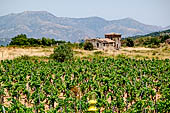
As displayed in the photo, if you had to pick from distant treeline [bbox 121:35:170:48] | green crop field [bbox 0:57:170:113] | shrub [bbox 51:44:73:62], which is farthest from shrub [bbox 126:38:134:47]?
green crop field [bbox 0:57:170:113]

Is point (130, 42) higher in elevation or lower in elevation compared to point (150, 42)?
higher

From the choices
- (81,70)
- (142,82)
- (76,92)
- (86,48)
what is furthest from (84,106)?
(86,48)

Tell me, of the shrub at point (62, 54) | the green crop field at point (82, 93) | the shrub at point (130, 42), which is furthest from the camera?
the shrub at point (130, 42)

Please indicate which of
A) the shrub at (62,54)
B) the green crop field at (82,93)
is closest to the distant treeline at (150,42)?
the shrub at (62,54)

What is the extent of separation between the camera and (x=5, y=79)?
20.8m

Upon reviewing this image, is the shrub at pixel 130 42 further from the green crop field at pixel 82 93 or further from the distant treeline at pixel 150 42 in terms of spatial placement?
the green crop field at pixel 82 93

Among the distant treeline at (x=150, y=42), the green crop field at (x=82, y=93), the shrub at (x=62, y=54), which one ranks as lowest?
the green crop field at (x=82, y=93)

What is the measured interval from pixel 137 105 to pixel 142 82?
6729 mm

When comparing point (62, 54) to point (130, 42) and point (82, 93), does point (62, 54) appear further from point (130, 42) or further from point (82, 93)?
point (130, 42)

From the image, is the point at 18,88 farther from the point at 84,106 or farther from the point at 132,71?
the point at 132,71

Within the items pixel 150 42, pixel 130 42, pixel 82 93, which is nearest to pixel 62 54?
pixel 82 93

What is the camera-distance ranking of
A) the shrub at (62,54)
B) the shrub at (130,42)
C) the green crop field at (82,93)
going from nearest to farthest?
the green crop field at (82,93), the shrub at (62,54), the shrub at (130,42)

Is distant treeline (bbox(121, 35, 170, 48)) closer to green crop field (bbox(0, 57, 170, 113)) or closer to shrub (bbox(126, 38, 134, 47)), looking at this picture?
shrub (bbox(126, 38, 134, 47))

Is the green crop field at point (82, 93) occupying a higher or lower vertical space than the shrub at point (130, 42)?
lower
